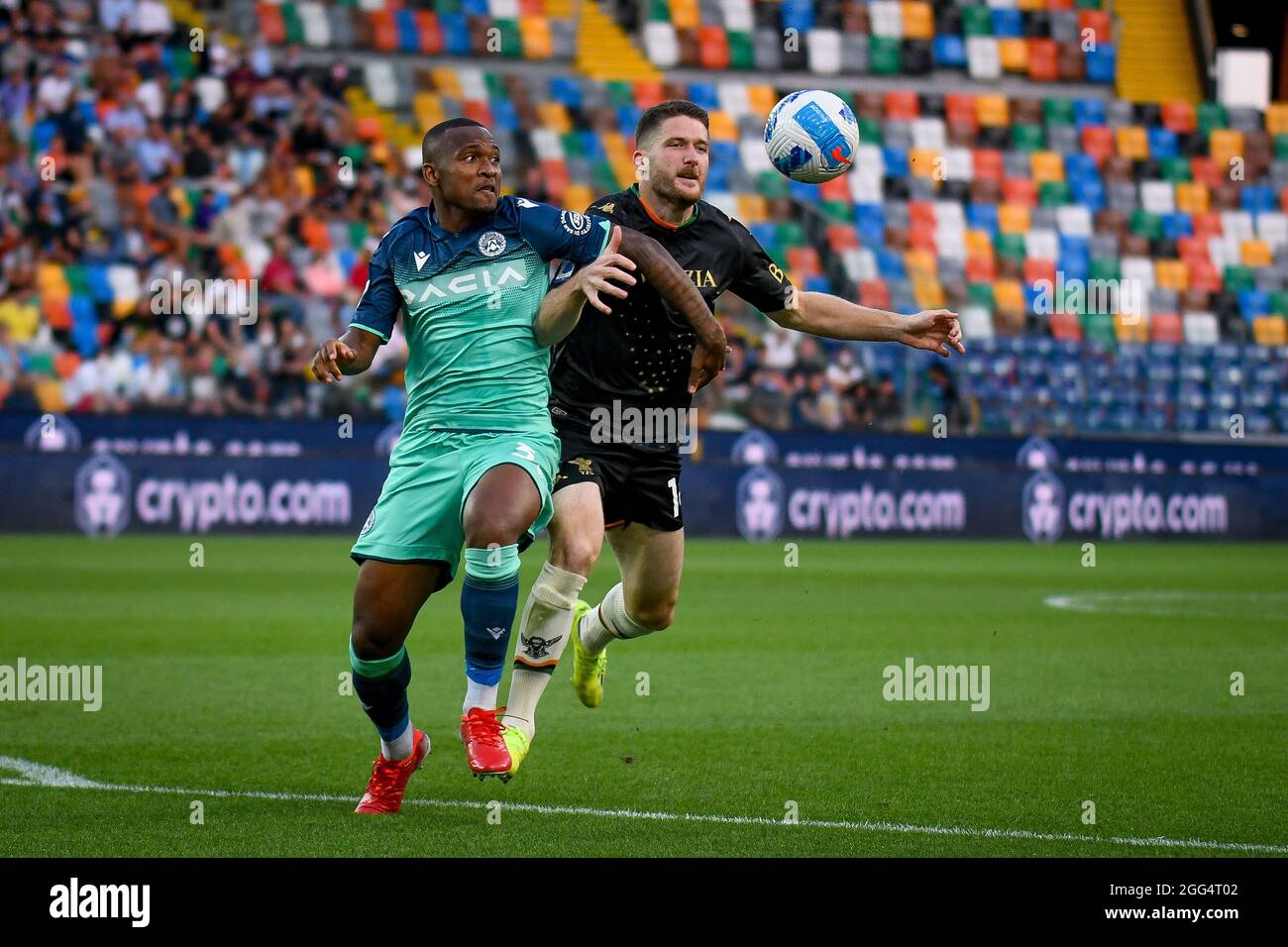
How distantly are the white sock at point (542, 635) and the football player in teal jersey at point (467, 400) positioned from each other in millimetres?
444

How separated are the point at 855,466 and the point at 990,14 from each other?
1196 cm

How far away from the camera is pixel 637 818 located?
619cm

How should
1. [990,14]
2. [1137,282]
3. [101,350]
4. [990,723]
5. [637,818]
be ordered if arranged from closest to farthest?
[637,818] → [990,723] → [101,350] → [1137,282] → [990,14]

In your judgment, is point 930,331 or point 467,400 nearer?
point 467,400

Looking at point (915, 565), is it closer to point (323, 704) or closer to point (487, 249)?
point (323, 704)

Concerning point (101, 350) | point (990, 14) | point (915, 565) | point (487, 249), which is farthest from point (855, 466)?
point (487, 249)

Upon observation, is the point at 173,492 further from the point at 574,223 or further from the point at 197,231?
the point at 574,223

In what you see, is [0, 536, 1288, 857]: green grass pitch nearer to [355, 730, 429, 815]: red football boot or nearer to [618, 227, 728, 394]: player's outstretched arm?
[355, 730, 429, 815]: red football boot

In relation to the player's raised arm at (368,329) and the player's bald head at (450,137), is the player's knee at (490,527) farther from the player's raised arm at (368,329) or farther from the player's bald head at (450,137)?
the player's bald head at (450,137)

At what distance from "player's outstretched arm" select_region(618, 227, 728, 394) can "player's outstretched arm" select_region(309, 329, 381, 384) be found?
3.12 ft

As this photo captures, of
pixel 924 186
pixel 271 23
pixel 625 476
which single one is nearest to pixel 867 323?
pixel 625 476

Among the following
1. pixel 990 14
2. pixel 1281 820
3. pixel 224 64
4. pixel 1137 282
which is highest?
pixel 990 14

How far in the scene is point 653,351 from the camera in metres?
7.69

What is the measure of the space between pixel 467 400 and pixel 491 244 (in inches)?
21.5
